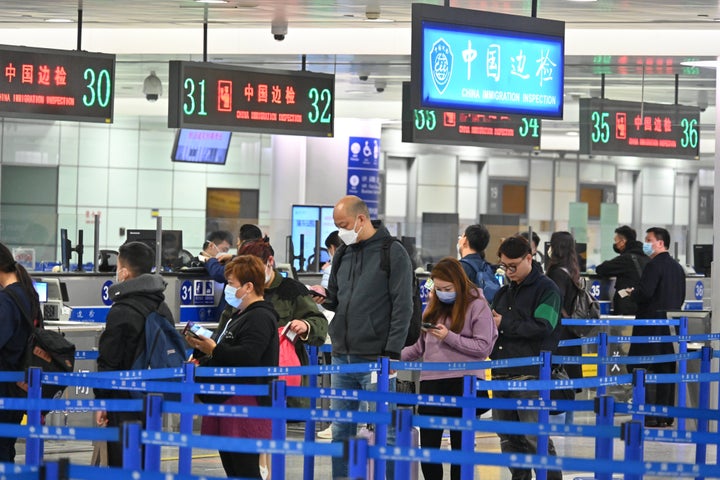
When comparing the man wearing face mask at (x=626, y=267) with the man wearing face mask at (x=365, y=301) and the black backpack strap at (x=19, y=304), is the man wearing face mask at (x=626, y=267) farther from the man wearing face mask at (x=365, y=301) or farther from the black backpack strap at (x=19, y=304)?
the black backpack strap at (x=19, y=304)

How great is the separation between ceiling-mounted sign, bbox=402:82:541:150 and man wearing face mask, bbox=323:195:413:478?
17.2 feet

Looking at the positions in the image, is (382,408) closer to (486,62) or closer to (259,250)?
(259,250)

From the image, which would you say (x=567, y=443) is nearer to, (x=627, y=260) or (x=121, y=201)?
(x=627, y=260)

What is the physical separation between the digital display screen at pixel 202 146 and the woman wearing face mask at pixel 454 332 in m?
15.5

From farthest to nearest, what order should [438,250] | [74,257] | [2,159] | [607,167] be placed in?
1. [607,167]
2. [2,159]
3. [74,257]
4. [438,250]

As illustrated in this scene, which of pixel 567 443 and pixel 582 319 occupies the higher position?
pixel 582 319

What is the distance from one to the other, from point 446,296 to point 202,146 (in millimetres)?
16093

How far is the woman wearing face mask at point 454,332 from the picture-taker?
7.45 metres

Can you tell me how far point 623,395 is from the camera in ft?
44.5

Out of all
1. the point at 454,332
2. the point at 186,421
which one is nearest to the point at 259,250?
the point at 454,332

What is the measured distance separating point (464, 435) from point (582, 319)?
495 cm

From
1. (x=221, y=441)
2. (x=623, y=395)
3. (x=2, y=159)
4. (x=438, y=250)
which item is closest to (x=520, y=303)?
(x=221, y=441)

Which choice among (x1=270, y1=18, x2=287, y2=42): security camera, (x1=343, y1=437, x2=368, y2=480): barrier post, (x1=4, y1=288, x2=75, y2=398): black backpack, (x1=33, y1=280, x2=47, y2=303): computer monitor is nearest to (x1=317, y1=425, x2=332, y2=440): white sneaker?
(x1=33, y1=280, x2=47, y2=303): computer monitor

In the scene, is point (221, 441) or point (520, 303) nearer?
point (221, 441)
